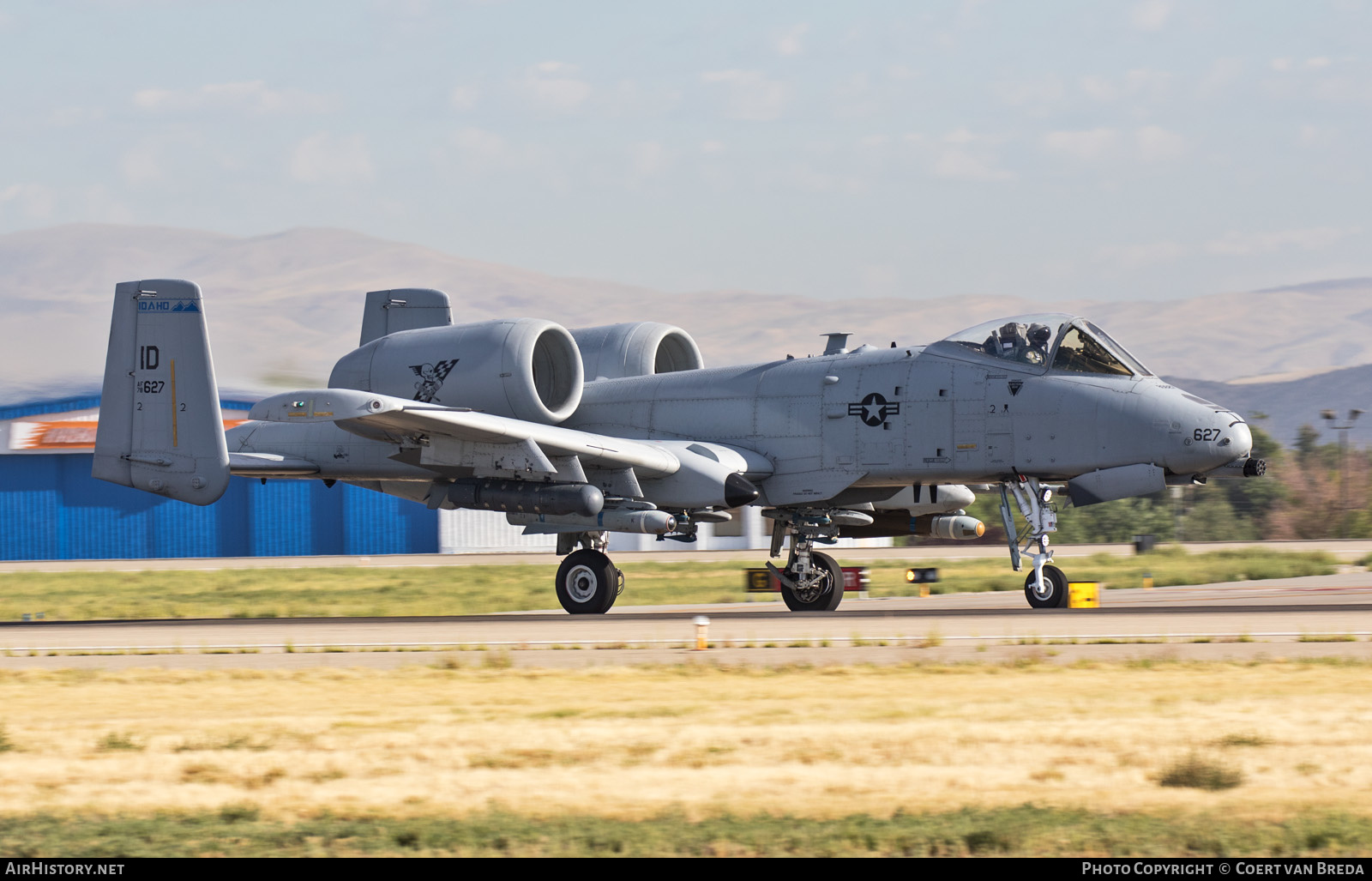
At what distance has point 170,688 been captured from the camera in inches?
469

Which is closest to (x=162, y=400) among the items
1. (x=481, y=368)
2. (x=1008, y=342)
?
(x=481, y=368)

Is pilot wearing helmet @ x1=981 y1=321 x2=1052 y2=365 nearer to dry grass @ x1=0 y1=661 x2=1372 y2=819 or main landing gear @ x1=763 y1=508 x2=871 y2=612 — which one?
main landing gear @ x1=763 y1=508 x2=871 y2=612

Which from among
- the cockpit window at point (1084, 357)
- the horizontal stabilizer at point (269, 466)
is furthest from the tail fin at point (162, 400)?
the cockpit window at point (1084, 357)

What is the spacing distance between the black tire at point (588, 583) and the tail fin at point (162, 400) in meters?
4.68

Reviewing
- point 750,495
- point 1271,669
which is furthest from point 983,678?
point 750,495

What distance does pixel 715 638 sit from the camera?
1529 centimetres

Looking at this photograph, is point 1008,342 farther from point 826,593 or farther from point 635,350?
point 635,350

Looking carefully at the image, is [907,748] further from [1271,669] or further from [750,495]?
[750,495]

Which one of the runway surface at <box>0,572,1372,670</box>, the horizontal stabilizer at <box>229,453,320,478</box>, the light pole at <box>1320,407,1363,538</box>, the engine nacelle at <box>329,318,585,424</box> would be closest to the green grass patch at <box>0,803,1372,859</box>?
the runway surface at <box>0,572,1372,670</box>

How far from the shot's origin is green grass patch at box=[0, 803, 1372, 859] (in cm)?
621

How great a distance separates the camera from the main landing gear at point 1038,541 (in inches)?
723

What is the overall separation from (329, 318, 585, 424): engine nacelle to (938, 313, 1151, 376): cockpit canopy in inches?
223

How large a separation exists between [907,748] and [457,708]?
3.45 meters

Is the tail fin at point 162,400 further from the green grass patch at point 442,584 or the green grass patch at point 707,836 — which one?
the green grass patch at point 707,836
